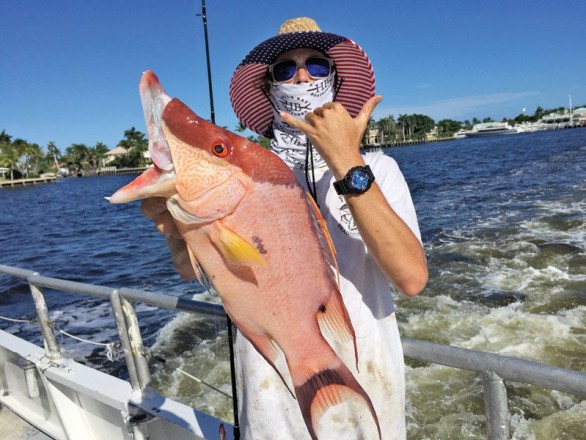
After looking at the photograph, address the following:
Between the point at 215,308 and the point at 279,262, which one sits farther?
the point at 215,308

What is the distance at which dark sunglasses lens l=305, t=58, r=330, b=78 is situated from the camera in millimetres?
1633

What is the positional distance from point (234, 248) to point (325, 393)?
43cm

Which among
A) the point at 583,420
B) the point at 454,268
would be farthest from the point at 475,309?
the point at 583,420

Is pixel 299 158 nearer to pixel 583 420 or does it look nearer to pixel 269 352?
pixel 269 352

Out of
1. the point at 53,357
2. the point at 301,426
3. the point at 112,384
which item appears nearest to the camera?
the point at 301,426

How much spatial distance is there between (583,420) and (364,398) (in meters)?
3.90

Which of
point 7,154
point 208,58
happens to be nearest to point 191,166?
point 208,58

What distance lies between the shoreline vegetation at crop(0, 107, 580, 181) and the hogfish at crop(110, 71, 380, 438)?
65337mm

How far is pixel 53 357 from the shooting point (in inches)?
124

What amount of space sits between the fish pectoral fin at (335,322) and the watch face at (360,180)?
0.99 ft

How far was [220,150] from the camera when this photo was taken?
4.09ft

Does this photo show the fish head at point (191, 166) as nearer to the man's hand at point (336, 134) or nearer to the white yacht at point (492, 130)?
the man's hand at point (336, 134)

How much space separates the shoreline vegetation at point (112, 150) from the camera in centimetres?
9144

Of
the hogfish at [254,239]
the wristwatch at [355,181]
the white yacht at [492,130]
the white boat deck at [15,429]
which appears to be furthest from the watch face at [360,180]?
the white yacht at [492,130]
